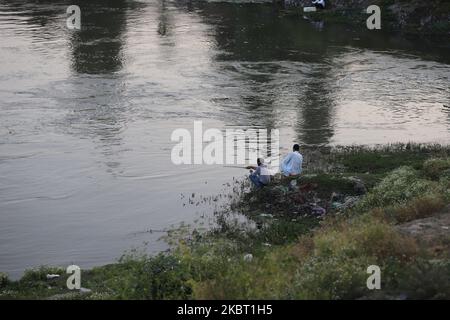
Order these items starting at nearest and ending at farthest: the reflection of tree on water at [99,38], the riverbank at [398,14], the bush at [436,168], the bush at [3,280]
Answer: the bush at [3,280]
the bush at [436,168]
the reflection of tree on water at [99,38]
the riverbank at [398,14]

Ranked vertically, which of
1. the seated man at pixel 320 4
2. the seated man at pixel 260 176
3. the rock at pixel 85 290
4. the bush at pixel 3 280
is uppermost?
the seated man at pixel 320 4

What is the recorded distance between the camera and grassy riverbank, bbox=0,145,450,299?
12039mm

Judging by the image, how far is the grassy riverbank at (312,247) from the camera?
12039mm

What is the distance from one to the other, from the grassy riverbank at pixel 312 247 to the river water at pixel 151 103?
6.52 feet

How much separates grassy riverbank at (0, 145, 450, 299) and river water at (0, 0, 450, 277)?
199 cm

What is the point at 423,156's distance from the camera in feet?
88.1

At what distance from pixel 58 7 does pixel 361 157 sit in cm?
4517

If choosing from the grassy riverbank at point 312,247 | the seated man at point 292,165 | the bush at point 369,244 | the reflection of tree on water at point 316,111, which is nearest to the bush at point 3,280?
the grassy riverbank at point 312,247

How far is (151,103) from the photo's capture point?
36.6m

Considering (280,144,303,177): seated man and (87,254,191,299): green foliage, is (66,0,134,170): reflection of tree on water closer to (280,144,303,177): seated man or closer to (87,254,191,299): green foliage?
(280,144,303,177): seated man

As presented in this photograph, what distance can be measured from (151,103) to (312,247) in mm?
22726

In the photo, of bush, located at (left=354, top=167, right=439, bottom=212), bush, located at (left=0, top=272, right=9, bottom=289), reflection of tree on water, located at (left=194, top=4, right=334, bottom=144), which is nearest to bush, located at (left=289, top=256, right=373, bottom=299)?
bush, located at (left=354, top=167, right=439, bottom=212)

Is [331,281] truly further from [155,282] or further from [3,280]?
[3,280]

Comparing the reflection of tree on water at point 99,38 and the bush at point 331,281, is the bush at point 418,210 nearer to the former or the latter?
the bush at point 331,281
